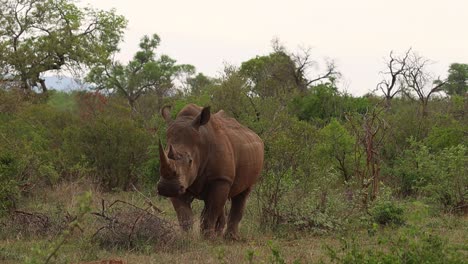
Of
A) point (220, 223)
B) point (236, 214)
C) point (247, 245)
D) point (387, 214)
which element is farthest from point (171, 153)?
point (387, 214)

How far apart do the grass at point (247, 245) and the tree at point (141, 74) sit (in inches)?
1319

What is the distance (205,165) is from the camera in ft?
27.8

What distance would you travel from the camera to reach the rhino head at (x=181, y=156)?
24.9ft

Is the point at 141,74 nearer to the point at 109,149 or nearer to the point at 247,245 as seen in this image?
the point at 109,149

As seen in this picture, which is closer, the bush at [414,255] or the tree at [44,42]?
the bush at [414,255]

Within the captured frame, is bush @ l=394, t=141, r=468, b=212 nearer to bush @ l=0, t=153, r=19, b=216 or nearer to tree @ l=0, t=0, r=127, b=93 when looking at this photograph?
bush @ l=0, t=153, r=19, b=216

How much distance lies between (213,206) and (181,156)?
0.94 meters

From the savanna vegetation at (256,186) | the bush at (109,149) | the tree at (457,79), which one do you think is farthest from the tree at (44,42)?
the tree at (457,79)

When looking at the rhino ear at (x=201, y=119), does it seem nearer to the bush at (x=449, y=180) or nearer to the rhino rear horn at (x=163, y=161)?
the rhino rear horn at (x=163, y=161)

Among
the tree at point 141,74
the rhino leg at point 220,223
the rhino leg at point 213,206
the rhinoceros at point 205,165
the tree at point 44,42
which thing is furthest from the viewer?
the tree at point 141,74

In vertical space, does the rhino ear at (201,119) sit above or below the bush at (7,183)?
above

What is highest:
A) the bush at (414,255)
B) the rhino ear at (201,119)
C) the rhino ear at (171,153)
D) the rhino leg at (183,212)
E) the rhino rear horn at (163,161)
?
the rhino ear at (201,119)

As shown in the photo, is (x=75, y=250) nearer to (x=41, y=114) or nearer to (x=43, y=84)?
(x=41, y=114)

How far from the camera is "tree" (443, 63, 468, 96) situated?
1897 inches
